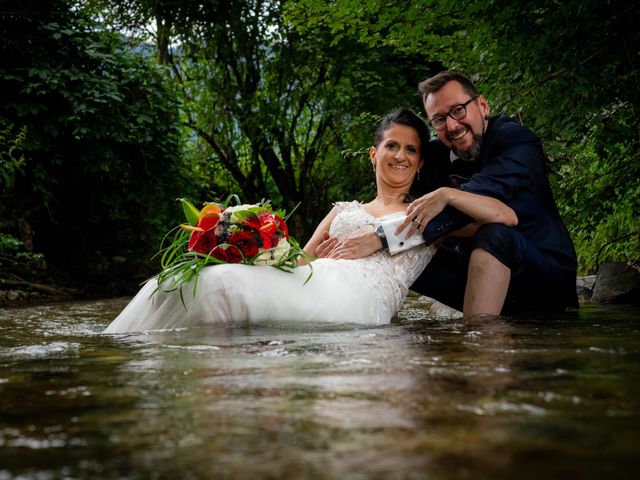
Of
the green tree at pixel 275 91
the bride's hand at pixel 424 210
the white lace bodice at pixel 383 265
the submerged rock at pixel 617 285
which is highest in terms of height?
the green tree at pixel 275 91

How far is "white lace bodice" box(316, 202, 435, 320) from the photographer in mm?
4691

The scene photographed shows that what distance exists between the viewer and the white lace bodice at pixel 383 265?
15.4 feet

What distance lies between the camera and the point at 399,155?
204 inches

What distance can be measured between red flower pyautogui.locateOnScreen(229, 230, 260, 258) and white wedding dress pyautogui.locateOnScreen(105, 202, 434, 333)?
4.0 inches

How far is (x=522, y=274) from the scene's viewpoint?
4.73m

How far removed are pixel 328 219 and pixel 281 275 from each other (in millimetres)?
1201

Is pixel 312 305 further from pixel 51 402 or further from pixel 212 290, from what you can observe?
pixel 51 402

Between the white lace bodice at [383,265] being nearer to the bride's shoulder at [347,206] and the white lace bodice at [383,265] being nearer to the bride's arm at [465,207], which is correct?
the bride's shoulder at [347,206]

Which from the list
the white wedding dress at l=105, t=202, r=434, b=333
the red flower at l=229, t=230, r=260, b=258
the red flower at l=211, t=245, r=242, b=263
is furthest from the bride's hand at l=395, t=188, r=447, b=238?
the red flower at l=211, t=245, r=242, b=263

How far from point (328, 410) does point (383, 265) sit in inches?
128

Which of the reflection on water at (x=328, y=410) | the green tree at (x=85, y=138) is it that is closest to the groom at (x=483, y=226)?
the reflection on water at (x=328, y=410)

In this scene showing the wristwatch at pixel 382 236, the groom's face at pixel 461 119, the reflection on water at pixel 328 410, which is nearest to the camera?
the reflection on water at pixel 328 410

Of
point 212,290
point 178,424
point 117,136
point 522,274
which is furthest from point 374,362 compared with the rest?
point 117,136

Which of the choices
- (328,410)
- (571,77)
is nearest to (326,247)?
(571,77)
